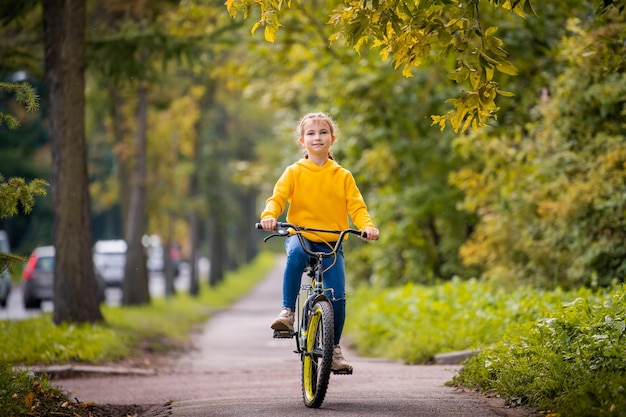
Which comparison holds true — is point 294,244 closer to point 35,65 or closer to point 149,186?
point 35,65

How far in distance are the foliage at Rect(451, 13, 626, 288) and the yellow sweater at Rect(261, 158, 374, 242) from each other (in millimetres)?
3891

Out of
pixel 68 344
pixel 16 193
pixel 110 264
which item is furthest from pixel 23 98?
pixel 110 264

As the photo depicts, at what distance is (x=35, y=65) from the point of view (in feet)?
52.1

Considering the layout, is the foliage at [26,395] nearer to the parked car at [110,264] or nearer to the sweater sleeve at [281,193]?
the sweater sleeve at [281,193]

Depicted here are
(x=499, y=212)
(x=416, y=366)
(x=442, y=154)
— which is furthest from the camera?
(x=442, y=154)

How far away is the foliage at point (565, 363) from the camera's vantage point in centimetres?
612

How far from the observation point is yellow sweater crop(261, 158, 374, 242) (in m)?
7.61

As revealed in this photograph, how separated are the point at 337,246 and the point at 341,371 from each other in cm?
93

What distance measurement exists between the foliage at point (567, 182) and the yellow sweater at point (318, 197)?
12.8 ft

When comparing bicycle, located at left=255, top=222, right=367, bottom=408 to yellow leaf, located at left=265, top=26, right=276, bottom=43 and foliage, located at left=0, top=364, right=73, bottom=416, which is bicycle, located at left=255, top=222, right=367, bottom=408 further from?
foliage, located at left=0, top=364, right=73, bottom=416

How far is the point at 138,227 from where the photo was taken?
21.5m

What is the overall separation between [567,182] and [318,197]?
6.69 meters

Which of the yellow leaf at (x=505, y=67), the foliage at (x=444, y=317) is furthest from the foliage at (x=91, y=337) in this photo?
the yellow leaf at (x=505, y=67)

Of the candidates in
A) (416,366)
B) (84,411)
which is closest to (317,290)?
(84,411)
